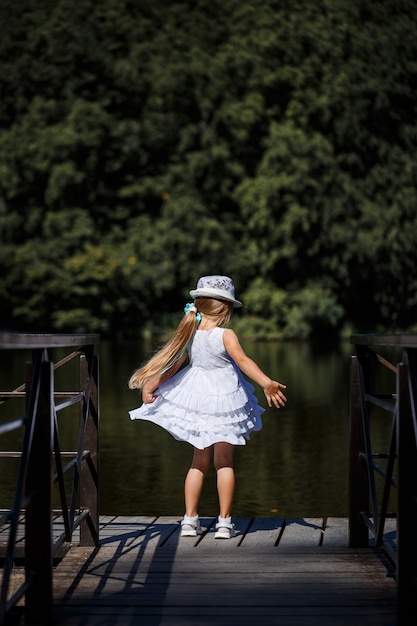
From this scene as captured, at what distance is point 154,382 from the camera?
5375 millimetres

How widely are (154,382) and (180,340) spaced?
0.75 ft

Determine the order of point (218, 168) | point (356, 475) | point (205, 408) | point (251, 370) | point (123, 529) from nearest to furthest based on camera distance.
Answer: point (356, 475) → point (251, 370) → point (205, 408) → point (123, 529) → point (218, 168)

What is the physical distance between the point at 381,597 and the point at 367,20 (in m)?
43.2

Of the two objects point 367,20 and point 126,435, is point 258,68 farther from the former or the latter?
point 126,435

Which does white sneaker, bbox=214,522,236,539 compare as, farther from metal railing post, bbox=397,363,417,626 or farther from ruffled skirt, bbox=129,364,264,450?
Answer: metal railing post, bbox=397,363,417,626

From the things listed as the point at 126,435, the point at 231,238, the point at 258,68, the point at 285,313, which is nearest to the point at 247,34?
the point at 258,68

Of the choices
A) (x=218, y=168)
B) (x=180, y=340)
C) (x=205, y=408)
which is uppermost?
(x=218, y=168)

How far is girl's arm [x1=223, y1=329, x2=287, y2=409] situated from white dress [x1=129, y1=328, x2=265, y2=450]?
57 millimetres

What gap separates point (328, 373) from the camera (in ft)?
77.3

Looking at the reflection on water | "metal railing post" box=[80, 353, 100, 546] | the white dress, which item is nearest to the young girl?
the white dress

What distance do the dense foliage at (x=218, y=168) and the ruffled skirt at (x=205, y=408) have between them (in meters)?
34.6

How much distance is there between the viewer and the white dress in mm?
5336

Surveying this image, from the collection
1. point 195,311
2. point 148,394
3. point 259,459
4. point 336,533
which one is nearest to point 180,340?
point 195,311

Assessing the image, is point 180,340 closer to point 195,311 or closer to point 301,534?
point 195,311
